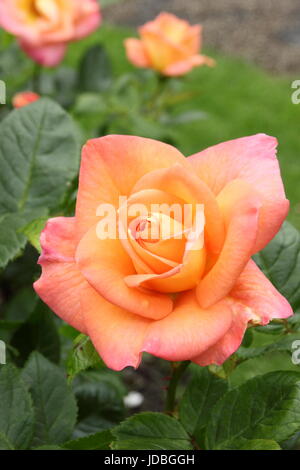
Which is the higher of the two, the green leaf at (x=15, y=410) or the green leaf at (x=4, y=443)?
the green leaf at (x=15, y=410)

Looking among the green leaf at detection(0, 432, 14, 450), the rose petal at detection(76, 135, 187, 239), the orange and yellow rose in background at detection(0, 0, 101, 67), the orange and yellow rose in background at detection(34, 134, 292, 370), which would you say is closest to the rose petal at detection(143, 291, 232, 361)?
the orange and yellow rose in background at detection(34, 134, 292, 370)

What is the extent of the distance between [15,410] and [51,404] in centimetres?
7

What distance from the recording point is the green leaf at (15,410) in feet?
2.44

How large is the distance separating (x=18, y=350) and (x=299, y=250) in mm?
400

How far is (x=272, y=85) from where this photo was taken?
12.2 ft

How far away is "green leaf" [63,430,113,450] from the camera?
732mm

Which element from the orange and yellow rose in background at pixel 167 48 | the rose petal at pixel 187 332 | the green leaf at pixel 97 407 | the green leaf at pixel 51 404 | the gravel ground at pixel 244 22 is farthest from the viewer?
the gravel ground at pixel 244 22

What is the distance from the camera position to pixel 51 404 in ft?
2.68

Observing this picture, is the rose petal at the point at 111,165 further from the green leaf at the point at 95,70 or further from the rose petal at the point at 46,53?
the green leaf at the point at 95,70

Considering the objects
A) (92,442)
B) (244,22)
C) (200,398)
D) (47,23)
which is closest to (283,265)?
(200,398)

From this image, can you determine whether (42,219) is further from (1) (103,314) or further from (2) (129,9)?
(2) (129,9)

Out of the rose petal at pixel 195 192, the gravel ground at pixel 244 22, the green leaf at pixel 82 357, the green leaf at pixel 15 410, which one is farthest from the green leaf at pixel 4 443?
the gravel ground at pixel 244 22

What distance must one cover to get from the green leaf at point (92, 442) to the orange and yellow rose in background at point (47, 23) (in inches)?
34.5

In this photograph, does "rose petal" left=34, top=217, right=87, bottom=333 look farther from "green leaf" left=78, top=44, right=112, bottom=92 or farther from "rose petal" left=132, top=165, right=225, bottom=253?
"green leaf" left=78, top=44, right=112, bottom=92
